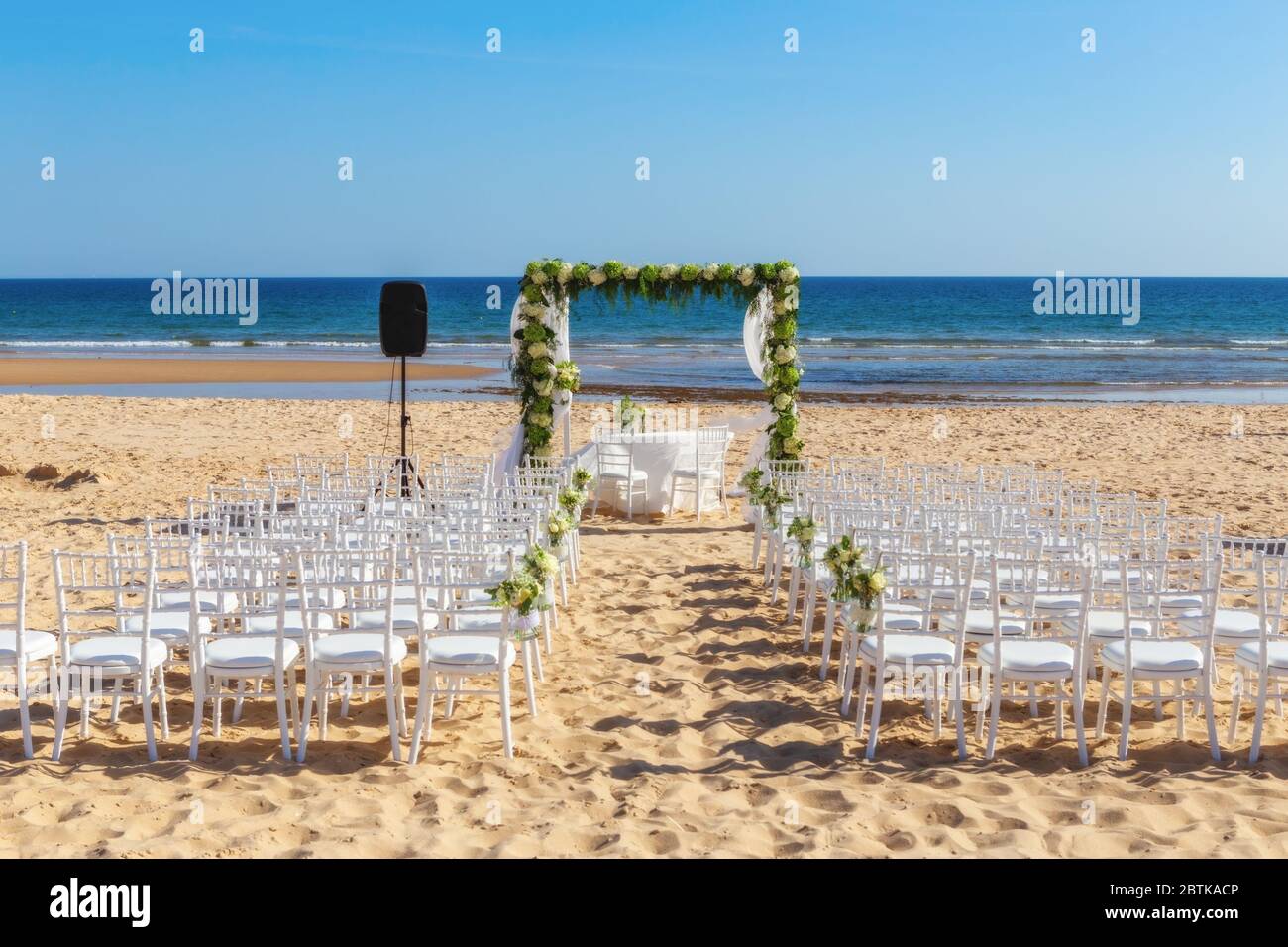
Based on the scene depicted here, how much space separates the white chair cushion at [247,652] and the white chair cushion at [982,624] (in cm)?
296

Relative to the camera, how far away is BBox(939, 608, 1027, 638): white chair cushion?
5137 mm

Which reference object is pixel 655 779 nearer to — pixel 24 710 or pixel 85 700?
pixel 85 700

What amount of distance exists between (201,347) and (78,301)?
32.9 meters

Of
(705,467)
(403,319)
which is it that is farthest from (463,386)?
(403,319)

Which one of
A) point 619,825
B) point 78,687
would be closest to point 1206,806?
point 619,825

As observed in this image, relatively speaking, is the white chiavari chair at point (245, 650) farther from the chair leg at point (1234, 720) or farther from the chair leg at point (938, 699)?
the chair leg at point (1234, 720)

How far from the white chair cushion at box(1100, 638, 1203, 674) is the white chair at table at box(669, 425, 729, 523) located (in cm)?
620

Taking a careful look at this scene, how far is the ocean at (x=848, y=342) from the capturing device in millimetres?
25906

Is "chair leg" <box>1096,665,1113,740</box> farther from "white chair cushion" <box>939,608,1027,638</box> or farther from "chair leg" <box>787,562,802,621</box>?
"chair leg" <box>787,562,802,621</box>

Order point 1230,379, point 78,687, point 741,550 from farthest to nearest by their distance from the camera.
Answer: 1. point 1230,379
2. point 741,550
3. point 78,687

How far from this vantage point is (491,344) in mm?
36500

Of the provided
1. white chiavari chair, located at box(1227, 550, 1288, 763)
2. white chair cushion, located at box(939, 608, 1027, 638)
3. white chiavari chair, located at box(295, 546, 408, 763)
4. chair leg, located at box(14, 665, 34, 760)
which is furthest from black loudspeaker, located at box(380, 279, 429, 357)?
white chiavari chair, located at box(1227, 550, 1288, 763)

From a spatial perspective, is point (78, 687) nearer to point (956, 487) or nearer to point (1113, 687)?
point (1113, 687)

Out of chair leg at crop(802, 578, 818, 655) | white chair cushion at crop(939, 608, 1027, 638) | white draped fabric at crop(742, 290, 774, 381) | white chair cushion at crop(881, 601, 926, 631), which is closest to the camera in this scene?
white chair cushion at crop(939, 608, 1027, 638)
